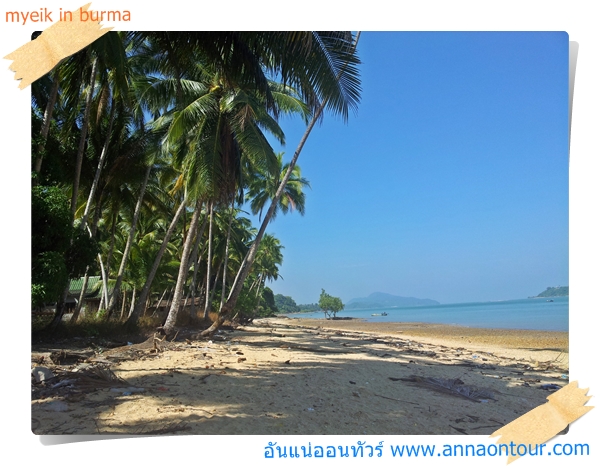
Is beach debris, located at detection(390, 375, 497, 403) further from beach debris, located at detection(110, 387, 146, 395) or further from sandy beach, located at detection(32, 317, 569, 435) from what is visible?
beach debris, located at detection(110, 387, 146, 395)

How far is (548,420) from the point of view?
323 centimetres

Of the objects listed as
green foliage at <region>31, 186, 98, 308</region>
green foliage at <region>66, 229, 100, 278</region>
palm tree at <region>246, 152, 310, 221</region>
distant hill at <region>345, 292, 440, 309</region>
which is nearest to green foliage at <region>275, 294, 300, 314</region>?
distant hill at <region>345, 292, 440, 309</region>

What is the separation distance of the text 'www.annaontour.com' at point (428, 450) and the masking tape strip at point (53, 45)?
349 centimetres

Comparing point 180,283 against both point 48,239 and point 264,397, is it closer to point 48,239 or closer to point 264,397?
point 48,239

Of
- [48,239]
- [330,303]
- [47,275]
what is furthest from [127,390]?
[330,303]

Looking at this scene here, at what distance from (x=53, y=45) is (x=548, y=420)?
15.7ft

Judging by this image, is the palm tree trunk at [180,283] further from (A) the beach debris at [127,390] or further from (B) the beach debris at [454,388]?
(B) the beach debris at [454,388]

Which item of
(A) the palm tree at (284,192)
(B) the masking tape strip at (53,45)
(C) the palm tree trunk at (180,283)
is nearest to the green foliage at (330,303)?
(A) the palm tree at (284,192)

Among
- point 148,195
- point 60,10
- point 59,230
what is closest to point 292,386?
point 59,230

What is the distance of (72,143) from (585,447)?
384 inches

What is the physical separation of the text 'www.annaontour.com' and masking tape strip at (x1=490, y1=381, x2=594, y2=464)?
0.05m

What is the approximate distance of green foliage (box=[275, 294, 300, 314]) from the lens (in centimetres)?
8240

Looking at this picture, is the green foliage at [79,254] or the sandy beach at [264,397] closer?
the sandy beach at [264,397]

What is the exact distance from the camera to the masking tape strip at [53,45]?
11.0ft
